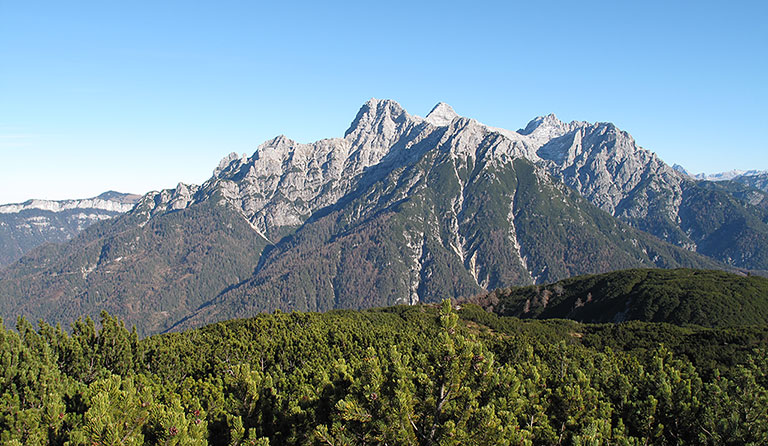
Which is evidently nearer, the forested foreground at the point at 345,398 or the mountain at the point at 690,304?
the forested foreground at the point at 345,398

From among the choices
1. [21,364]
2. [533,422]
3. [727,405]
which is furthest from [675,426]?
[21,364]

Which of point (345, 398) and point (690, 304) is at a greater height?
point (345, 398)

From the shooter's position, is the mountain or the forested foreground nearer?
the forested foreground

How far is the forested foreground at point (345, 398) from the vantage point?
22047 mm

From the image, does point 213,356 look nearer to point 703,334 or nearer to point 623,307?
point 703,334

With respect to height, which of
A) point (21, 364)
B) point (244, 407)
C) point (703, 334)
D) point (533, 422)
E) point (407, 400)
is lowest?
point (703, 334)

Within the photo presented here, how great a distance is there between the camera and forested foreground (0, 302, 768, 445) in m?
22.0

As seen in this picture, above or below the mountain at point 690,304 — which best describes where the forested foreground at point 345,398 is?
above

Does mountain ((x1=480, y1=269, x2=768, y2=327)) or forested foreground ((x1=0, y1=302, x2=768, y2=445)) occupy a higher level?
forested foreground ((x1=0, y1=302, x2=768, y2=445))

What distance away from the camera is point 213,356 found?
6359cm

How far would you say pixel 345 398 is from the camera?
24.2 meters

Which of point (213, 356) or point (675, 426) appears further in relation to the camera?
point (213, 356)

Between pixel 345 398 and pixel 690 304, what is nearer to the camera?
pixel 345 398

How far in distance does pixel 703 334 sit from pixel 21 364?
495ft
